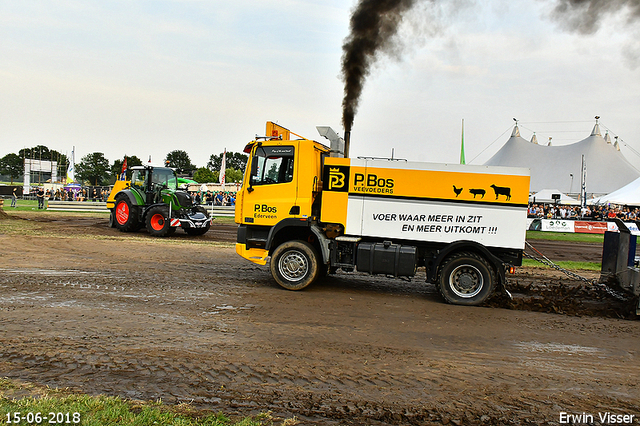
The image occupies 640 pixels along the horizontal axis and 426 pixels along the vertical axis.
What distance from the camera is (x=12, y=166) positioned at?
4173 inches

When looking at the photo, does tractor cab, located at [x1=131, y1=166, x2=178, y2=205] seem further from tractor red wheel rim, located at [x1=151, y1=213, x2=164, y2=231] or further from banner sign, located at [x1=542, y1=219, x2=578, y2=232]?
banner sign, located at [x1=542, y1=219, x2=578, y2=232]

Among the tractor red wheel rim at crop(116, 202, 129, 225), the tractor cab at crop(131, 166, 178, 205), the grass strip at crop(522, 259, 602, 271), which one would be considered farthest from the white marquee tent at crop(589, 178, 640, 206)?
the tractor red wheel rim at crop(116, 202, 129, 225)

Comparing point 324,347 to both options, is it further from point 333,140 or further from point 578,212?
point 578,212

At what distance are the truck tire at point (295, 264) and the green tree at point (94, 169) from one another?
98.9 m

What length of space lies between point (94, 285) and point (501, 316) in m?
7.21

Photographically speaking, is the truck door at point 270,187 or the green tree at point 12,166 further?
the green tree at point 12,166

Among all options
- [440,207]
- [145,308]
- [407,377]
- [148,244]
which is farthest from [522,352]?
[148,244]

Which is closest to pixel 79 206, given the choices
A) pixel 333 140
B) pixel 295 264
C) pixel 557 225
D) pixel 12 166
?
pixel 333 140

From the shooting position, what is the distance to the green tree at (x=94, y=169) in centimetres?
9562

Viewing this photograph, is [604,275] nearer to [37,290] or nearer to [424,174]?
[424,174]

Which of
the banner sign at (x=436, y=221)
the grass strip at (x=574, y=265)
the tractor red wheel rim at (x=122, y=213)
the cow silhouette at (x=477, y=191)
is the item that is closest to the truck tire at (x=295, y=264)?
the banner sign at (x=436, y=221)

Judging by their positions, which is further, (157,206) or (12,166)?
(12,166)

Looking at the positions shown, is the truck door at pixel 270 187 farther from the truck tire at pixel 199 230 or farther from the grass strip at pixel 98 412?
the truck tire at pixel 199 230

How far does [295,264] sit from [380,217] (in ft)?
6.14
